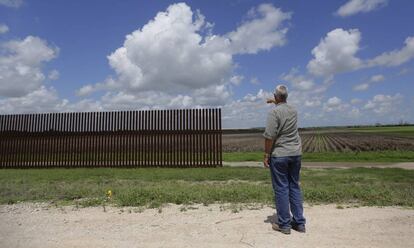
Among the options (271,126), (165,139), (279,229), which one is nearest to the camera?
(279,229)

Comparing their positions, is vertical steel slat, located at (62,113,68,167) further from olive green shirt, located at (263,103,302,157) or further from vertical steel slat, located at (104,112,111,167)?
olive green shirt, located at (263,103,302,157)

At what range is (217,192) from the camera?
828 centimetres

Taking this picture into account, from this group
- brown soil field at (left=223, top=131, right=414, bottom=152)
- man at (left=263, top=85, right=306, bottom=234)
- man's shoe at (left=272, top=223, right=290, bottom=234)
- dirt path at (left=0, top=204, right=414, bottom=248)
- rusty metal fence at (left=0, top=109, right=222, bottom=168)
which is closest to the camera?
dirt path at (left=0, top=204, right=414, bottom=248)

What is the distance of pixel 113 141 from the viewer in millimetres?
17531

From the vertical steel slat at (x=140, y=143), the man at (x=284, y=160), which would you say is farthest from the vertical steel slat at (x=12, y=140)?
the man at (x=284, y=160)

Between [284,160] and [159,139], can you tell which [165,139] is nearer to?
[159,139]

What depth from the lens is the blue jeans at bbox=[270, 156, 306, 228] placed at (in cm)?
549

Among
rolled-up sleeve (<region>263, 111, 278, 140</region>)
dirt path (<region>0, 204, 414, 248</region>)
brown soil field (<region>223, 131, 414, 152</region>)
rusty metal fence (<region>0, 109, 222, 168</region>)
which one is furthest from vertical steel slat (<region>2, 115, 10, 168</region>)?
brown soil field (<region>223, 131, 414, 152</region>)

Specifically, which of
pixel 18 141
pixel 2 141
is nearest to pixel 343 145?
pixel 18 141

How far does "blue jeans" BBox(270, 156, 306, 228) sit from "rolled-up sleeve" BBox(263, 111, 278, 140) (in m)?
0.31

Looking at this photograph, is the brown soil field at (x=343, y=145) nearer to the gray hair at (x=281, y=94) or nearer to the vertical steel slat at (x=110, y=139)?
the vertical steel slat at (x=110, y=139)

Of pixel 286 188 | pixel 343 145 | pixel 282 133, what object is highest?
pixel 282 133

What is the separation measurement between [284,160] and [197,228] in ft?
5.01

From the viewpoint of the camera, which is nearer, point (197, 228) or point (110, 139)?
point (197, 228)
